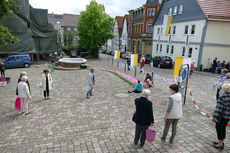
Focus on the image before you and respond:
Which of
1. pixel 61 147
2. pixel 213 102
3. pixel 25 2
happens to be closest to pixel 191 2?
pixel 213 102

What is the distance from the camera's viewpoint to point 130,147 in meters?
5.13

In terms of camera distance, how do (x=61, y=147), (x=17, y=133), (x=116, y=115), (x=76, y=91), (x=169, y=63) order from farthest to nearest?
(x=169, y=63) < (x=76, y=91) < (x=116, y=115) < (x=17, y=133) < (x=61, y=147)

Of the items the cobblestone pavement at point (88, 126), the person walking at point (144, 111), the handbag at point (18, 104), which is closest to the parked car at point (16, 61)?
the cobblestone pavement at point (88, 126)

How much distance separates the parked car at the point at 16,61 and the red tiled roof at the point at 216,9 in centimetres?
2409

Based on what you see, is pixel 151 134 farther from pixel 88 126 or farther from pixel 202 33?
pixel 202 33

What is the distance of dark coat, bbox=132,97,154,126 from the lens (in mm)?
4574

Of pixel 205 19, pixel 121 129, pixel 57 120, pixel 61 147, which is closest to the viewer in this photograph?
pixel 61 147

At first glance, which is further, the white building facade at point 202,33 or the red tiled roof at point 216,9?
the white building facade at point 202,33

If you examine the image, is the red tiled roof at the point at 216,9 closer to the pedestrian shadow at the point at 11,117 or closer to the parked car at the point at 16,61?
the pedestrian shadow at the point at 11,117

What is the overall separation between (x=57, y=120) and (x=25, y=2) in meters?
25.4

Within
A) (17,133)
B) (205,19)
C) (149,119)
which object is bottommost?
(17,133)

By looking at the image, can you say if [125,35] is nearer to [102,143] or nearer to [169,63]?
[169,63]

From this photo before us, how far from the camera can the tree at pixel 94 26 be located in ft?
115

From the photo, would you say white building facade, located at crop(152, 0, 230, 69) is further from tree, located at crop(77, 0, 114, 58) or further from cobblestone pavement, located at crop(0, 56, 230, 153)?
cobblestone pavement, located at crop(0, 56, 230, 153)
